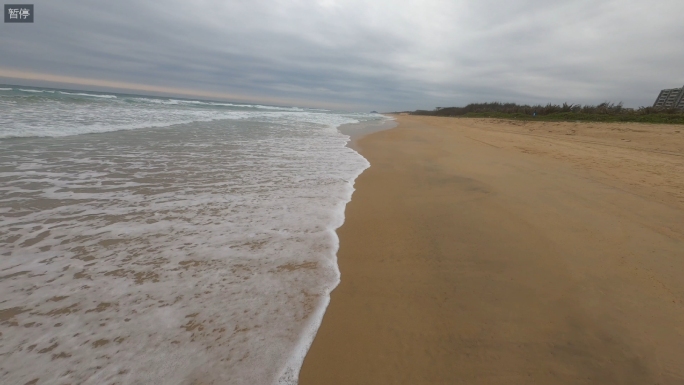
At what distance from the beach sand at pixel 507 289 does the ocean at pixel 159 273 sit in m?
0.32

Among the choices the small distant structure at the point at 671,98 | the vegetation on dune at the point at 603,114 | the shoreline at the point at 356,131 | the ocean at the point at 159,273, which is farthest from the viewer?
the small distant structure at the point at 671,98

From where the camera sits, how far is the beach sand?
1650 millimetres

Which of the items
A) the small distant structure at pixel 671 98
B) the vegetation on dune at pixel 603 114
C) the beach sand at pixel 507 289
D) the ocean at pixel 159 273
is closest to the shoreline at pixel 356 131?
the beach sand at pixel 507 289

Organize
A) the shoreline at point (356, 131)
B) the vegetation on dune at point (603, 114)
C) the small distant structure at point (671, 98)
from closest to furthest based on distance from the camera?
the shoreline at point (356, 131), the vegetation on dune at point (603, 114), the small distant structure at point (671, 98)

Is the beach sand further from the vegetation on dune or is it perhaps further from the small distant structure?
the small distant structure

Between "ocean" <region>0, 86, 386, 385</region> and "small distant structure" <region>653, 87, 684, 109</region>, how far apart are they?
3167 cm

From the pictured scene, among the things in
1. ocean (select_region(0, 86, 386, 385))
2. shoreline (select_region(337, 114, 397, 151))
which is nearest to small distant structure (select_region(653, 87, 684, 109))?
shoreline (select_region(337, 114, 397, 151))

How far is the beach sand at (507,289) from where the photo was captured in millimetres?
1650

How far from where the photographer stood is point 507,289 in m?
2.32

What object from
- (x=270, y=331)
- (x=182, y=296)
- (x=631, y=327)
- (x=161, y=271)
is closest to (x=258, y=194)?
(x=161, y=271)

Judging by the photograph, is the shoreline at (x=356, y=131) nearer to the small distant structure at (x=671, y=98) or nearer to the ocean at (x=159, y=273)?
the ocean at (x=159, y=273)

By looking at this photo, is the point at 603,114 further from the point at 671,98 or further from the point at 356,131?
the point at 356,131

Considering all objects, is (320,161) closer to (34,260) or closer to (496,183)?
(496,183)

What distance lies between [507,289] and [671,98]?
114 ft
